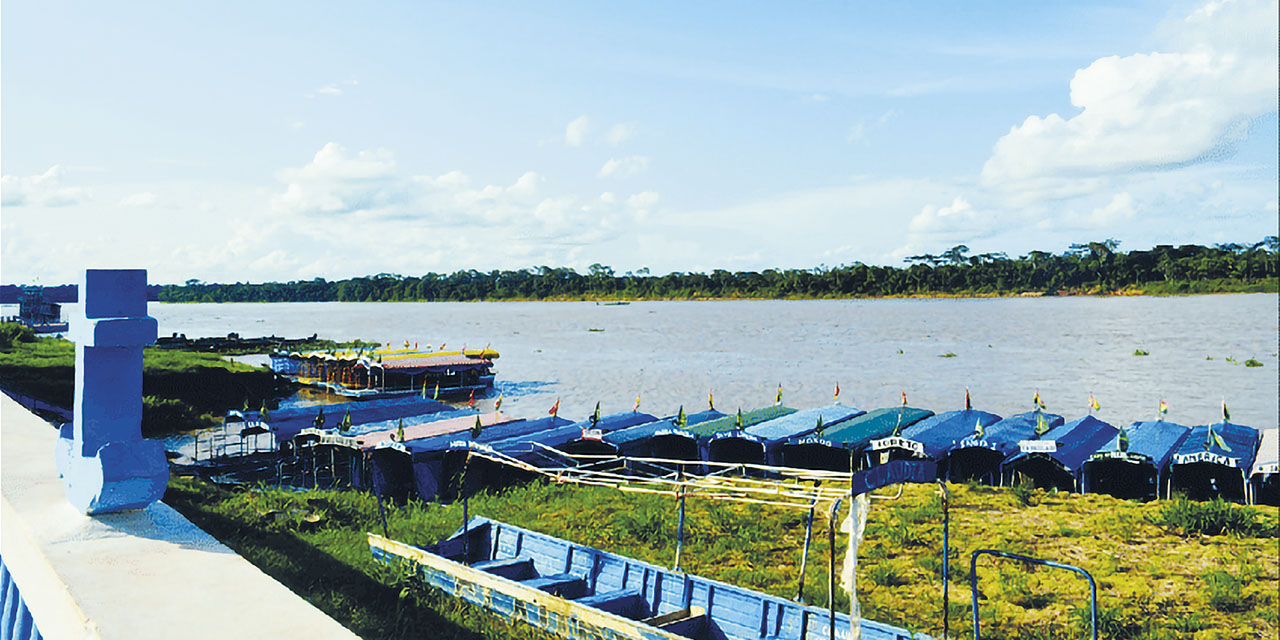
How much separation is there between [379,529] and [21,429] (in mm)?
10807

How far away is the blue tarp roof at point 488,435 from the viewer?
21.9 m

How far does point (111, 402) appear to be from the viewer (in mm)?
4512

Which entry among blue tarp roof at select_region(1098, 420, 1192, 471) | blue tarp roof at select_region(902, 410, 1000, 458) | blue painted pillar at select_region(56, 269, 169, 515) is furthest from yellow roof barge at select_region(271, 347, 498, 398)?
blue painted pillar at select_region(56, 269, 169, 515)

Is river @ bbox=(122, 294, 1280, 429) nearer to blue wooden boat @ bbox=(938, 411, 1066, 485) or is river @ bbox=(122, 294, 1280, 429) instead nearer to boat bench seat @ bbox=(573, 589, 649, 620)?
blue wooden boat @ bbox=(938, 411, 1066, 485)

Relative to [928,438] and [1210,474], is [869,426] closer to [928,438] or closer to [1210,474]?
[928,438]

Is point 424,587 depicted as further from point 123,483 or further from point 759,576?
point 123,483

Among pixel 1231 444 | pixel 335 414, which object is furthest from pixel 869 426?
pixel 335 414

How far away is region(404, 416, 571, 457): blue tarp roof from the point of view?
2187cm

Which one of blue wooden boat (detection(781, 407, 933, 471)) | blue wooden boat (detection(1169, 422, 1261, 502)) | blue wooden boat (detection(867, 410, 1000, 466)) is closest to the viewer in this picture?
blue wooden boat (detection(1169, 422, 1261, 502))

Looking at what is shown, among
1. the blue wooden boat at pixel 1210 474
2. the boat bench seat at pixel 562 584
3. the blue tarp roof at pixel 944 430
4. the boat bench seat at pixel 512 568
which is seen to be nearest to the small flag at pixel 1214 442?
the blue wooden boat at pixel 1210 474

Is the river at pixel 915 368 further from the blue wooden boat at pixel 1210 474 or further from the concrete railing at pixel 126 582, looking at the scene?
the concrete railing at pixel 126 582

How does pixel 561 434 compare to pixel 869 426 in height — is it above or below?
above

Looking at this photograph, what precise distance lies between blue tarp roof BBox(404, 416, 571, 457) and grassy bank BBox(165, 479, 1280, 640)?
2.17 meters

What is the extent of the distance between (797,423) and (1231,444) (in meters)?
12.4
